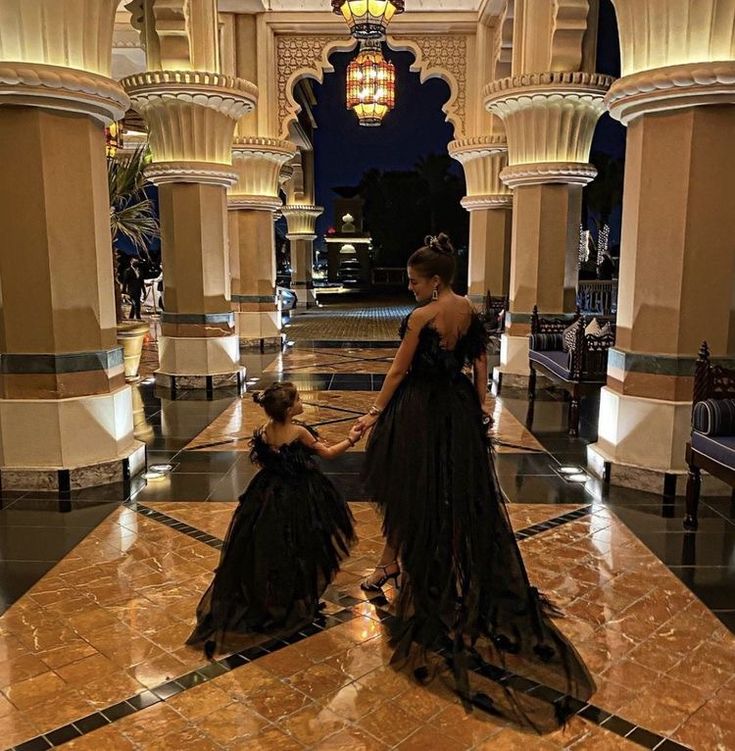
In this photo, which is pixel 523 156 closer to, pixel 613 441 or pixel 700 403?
pixel 613 441

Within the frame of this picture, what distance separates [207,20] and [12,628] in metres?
7.12

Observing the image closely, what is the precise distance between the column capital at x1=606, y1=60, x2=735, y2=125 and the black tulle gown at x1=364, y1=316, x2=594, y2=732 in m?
2.59

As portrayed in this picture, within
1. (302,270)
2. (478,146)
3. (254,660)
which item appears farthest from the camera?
(302,270)

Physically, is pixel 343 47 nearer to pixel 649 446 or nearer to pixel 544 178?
pixel 544 178

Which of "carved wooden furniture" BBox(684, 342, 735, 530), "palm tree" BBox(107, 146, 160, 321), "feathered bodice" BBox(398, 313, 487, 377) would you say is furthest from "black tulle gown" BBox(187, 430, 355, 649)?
"palm tree" BBox(107, 146, 160, 321)

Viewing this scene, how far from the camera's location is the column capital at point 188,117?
8086 mm

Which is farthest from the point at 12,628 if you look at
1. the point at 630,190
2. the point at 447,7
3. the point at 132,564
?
the point at 447,7

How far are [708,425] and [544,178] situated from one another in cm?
471

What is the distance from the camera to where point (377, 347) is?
13.2 metres

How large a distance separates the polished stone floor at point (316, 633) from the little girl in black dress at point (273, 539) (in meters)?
0.13

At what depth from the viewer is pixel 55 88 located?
464cm

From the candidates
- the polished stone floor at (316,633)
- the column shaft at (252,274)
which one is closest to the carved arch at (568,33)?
the polished stone floor at (316,633)

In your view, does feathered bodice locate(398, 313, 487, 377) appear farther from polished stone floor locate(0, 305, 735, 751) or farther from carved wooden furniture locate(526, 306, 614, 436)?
carved wooden furniture locate(526, 306, 614, 436)

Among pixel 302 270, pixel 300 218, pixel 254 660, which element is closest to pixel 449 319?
pixel 254 660
